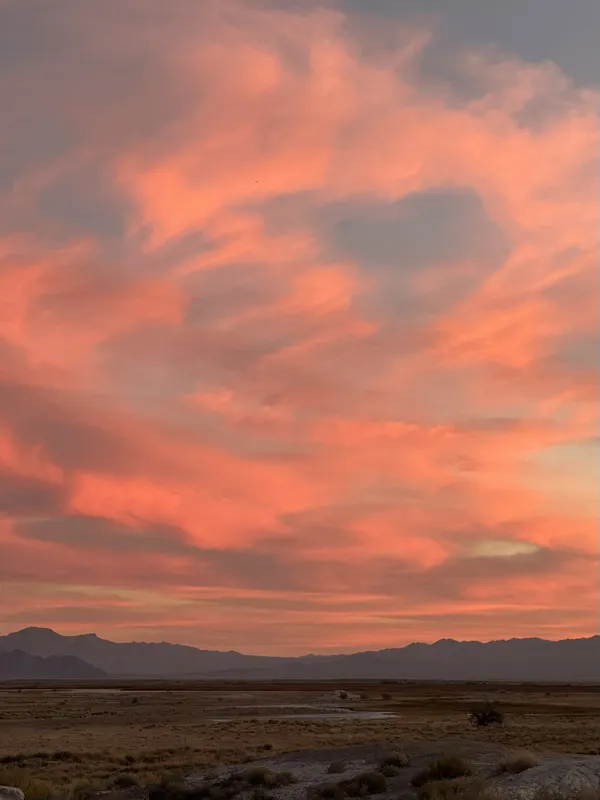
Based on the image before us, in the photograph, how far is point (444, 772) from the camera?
25000 millimetres

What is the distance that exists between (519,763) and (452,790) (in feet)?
14.2

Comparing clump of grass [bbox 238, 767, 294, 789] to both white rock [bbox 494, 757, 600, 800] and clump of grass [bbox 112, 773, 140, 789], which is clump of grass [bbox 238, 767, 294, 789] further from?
A: white rock [bbox 494, 757, 600, 800]

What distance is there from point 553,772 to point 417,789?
405cm

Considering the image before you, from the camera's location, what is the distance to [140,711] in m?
84.8

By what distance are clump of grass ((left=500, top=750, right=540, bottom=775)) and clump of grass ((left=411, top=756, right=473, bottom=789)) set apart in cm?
115

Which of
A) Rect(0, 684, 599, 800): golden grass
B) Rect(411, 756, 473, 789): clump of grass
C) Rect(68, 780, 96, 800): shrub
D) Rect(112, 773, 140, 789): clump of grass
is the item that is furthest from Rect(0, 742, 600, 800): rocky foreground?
Rect(0, 684, 599, 800): golden grass

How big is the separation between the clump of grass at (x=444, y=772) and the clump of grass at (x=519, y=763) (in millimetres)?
1151

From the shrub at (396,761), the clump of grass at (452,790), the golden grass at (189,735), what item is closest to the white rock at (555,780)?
the clump of grass at (452,790)

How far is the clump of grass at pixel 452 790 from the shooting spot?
20445 millimetres

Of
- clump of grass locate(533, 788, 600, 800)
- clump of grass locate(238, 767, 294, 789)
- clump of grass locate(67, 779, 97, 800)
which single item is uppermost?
clump of grass locate(533, 788, 600, 800)

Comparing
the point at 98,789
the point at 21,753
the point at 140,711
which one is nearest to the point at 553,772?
the point at 98,789

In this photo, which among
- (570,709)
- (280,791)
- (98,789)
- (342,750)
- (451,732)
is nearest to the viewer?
(280,791)

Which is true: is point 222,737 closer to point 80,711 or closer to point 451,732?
point 451,732

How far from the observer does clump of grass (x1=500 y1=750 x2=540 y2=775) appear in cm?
2522
